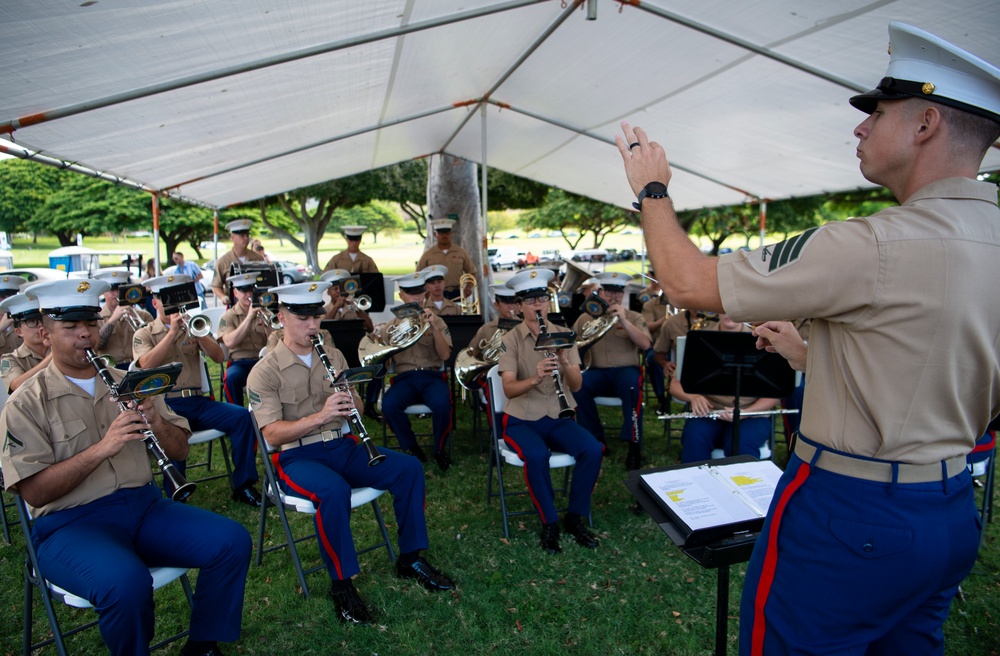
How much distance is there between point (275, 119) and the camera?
705 cm

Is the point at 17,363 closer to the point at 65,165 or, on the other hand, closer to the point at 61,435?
the point at 61,435

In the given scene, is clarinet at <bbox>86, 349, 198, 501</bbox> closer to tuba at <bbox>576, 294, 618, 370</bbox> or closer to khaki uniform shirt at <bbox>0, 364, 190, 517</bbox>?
khaki uniform shirt at <bbox>0, 364, 190, 517</bbox>

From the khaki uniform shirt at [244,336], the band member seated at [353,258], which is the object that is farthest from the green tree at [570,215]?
the khaki uniform shirt at [244,336]

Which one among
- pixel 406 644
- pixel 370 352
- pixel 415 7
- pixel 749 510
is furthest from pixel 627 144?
pixel 370 352

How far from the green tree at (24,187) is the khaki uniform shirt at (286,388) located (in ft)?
120

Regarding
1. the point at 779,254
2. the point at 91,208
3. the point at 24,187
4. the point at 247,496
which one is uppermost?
the point at 24,187

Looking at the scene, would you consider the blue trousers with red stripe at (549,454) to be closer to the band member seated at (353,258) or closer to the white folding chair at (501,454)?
the white folding chair at (501,454)

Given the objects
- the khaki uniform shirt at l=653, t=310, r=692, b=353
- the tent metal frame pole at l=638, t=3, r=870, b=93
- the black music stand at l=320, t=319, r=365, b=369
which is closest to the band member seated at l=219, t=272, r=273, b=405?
the black music stand at l=320, t=319, r=365, b=369

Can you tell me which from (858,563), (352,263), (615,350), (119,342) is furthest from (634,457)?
(352,263)

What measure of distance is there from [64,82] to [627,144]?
4.21m

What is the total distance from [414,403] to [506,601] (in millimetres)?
2735

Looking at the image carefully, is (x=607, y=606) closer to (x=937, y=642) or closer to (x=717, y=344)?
(x=717, y=344)

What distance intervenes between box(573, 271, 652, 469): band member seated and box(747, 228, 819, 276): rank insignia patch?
4.82 meters

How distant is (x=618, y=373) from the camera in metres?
6.51
